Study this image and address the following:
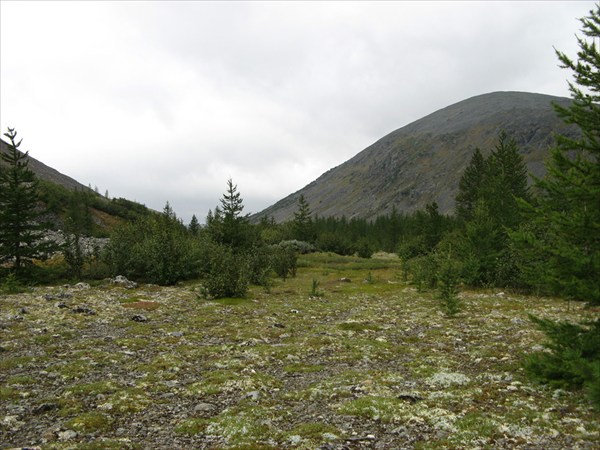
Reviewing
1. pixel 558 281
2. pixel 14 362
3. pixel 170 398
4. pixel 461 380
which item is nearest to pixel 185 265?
pixel 14 362

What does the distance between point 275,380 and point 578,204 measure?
9.43 m

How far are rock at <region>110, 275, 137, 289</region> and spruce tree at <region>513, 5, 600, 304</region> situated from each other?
97.4 ft

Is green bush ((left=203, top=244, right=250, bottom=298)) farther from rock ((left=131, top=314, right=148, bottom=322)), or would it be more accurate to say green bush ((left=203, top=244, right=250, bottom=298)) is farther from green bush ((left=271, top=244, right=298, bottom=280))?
green bush ((left=271, top=244, right=298, bottom=280))

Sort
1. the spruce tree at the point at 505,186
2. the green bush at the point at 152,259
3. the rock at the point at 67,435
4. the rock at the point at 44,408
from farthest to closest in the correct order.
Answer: the spruce tree at the point at 505,186, the green bush at the point at 152,259, the rock at the point at 44,408, the rock at the point at 67,435

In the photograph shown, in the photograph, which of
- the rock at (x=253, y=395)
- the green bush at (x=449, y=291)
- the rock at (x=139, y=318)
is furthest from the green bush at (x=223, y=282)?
the rock at (x=253, y=395)

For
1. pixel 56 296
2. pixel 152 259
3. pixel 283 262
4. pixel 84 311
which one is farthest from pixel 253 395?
pixel 283 262

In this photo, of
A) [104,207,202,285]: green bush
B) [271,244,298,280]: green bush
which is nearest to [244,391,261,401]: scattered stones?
[104,207,202,285]: green bush

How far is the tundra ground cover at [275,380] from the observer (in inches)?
331

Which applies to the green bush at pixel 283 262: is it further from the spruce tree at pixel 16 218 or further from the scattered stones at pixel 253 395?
the scattered stones at pixel 253 395

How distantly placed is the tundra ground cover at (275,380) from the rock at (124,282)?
326 inches

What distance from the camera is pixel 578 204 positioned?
9945mm

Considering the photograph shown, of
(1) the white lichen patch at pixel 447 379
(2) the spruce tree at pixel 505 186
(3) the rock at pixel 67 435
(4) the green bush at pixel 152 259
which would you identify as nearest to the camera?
(3) the rock at pixel 67 435

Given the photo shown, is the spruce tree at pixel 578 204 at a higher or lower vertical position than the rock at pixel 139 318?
higher

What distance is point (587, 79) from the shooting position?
1024cm
